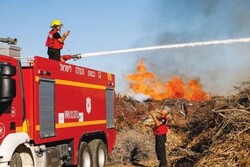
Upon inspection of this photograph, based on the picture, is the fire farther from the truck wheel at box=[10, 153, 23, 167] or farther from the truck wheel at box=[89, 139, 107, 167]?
the truck wheel at box=[10, 153, 23, 167]

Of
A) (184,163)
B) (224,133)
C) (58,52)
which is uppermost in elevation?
(58,52)

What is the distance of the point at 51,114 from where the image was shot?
9789 millimetres

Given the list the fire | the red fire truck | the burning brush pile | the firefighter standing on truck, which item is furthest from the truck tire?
the fire

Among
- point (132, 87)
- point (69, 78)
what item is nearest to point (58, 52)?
point (69, 78)

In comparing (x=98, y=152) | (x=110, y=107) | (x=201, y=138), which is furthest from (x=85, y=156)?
(x=201, y=138)

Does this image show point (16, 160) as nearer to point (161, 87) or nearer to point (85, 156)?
point (85, 156)

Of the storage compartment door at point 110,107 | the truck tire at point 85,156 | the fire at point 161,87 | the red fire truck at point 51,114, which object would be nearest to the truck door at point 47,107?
the red fire truck at point 51,114

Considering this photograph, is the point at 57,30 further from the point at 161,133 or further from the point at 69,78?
the point at 161,133

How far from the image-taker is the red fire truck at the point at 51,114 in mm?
8141

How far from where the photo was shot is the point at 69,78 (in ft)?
35.4

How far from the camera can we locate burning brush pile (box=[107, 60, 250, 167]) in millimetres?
11273

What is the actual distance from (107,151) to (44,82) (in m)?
4.66

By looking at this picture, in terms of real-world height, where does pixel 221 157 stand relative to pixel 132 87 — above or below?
below

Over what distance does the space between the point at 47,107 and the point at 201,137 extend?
5819 millimetres
